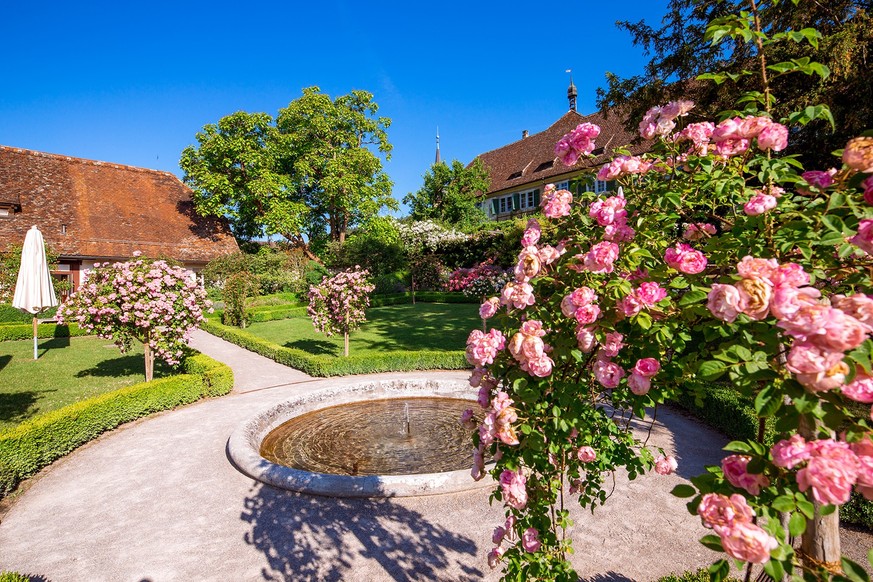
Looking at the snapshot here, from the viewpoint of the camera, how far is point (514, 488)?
7.14 ft

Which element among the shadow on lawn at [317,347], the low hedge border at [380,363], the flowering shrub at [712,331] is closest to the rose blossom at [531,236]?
the flowering shrub at [712,331]

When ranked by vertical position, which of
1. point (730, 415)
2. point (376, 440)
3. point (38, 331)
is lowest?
point (376, 440)

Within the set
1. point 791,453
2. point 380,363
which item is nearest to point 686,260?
point 791,453

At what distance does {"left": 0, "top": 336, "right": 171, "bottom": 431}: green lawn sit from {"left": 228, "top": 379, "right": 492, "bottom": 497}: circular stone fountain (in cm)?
477

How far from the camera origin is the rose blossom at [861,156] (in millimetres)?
1604

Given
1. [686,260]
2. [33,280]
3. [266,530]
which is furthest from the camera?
[33,280]

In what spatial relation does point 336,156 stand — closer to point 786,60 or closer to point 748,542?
point 786,60

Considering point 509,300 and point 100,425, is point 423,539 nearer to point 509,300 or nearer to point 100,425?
point 509,300

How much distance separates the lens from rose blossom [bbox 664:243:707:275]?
1932 mm

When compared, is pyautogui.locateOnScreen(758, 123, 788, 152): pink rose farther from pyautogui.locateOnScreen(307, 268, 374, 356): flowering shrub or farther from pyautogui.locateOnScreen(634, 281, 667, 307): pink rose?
pyautogui.locateOnScreen(307, 268, 374, 356): flowering shrub

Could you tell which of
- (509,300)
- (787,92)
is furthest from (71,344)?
(787,92)

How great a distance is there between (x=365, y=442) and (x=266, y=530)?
2.87 meters

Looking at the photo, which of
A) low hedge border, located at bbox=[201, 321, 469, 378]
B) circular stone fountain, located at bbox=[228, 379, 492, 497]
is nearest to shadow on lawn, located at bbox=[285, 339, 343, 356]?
low hedge border, located at bbox=[201, 321, 469, 378]

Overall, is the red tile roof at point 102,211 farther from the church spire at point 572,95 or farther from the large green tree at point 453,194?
the church spire at point 572,95
